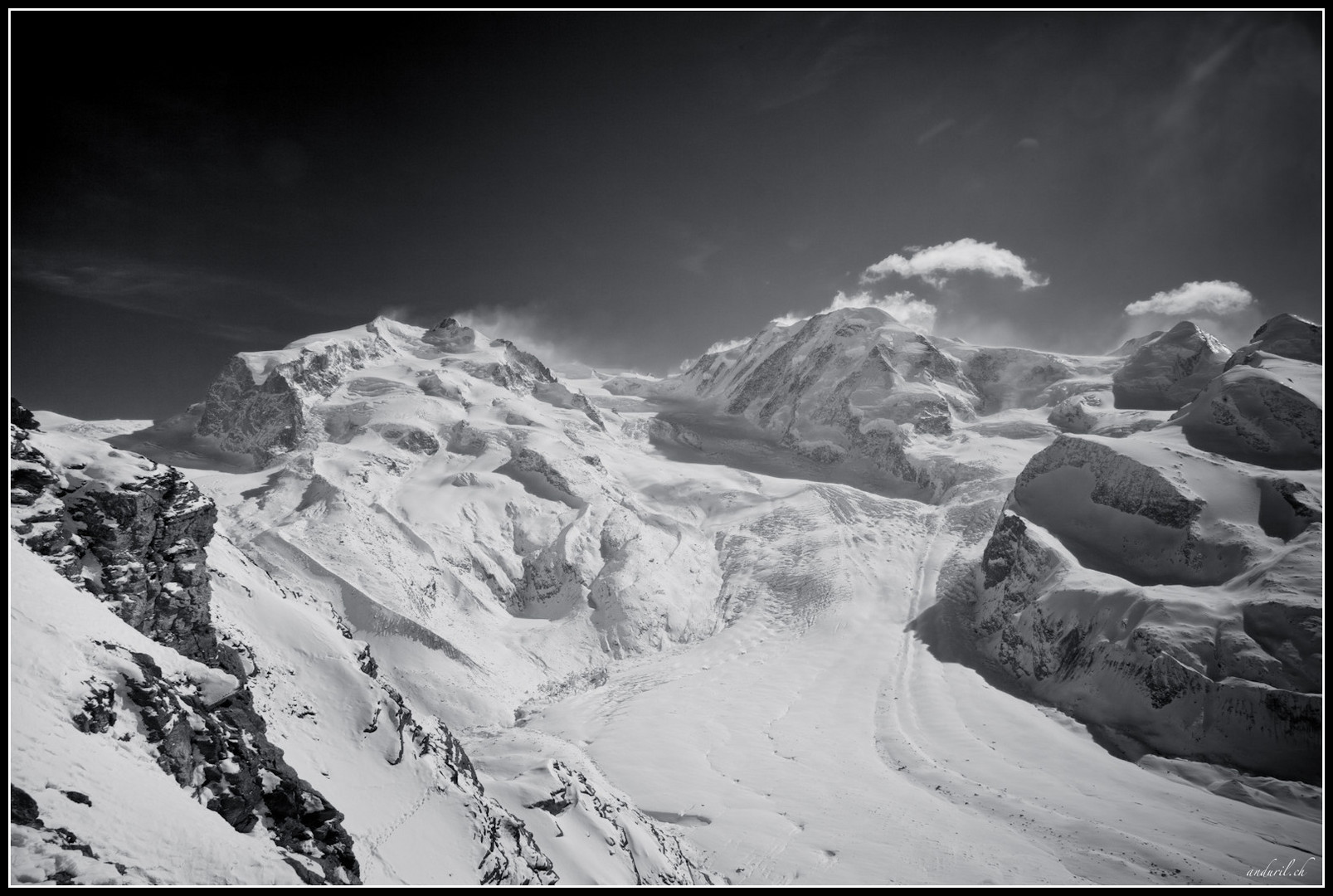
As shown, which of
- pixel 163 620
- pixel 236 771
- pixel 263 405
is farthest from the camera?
pixel 263 405

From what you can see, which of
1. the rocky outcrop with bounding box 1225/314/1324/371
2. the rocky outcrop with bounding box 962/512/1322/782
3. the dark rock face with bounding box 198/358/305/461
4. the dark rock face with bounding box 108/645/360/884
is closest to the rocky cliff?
the rocky outcrop with bounding box 962/512/1322/782

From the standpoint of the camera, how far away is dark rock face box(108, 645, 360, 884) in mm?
19484

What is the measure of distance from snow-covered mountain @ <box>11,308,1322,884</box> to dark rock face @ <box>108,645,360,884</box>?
143 mm

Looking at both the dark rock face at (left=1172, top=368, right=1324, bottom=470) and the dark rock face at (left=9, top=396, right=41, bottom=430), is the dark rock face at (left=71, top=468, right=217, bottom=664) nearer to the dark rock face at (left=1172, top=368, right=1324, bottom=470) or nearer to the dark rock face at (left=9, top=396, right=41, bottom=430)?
the dark rock face at (left=9, top=396, right=41, bottom=430)

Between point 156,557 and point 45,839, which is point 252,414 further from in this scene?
point 45,839

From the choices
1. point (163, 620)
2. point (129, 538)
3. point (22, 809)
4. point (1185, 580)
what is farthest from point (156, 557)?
point (1185, 580)

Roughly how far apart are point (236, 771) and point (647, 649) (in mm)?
96216

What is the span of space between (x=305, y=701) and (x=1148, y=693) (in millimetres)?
94207

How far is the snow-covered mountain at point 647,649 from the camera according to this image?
21750mm

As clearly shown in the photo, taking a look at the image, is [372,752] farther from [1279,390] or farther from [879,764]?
[1279,390]

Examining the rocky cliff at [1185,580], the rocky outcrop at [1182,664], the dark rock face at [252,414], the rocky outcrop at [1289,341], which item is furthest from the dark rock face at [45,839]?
the rocky outcrop at [1289,341]

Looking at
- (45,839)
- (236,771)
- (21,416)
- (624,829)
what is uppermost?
(21,416)

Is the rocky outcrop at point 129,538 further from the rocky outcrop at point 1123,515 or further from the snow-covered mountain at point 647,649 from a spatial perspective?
the rocky outcrop at point 1123,515

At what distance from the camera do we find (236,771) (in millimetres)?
20734
